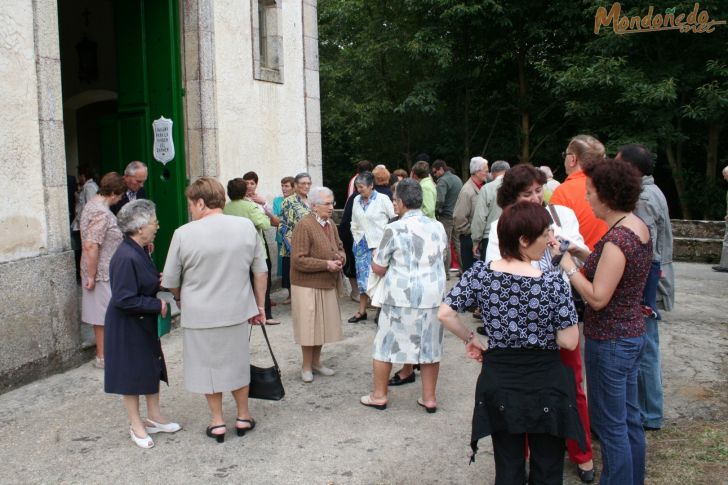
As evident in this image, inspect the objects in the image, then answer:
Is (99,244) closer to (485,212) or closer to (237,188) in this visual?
(237,188)

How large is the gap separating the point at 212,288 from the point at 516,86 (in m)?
16.0

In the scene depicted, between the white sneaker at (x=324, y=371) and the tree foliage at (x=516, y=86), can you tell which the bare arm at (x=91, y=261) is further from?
the tree foliage at (x=516, y=86)

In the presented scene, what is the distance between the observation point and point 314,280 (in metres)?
5.49

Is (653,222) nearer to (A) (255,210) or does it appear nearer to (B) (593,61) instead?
(A) (255,210)

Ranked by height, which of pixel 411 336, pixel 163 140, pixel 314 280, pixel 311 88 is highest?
pixel 311 88

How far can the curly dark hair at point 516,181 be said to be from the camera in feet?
12.9

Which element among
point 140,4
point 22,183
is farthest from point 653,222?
point 140,4

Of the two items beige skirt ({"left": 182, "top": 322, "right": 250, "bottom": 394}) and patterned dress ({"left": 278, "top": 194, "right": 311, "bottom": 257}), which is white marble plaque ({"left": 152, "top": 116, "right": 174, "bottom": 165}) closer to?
patterned dress ({"left": 278, "top": 194, "right": 311, "bottom": 257})

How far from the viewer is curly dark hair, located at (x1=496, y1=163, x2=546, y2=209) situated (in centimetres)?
395

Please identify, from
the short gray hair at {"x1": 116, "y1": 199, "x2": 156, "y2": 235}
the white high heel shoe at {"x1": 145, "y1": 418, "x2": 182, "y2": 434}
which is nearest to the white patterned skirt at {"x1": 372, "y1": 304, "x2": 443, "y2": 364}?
the white high heel shoe at {"x1": 145, "y1": 418, "x2": 182, "y2": 434}

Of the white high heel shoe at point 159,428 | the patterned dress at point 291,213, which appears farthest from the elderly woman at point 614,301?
the patterned dress at point 291,213

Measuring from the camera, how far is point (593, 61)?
15055mm

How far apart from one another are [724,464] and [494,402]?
1.92m

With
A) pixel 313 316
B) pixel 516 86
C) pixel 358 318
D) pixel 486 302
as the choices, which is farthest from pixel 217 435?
pixel 516 86
